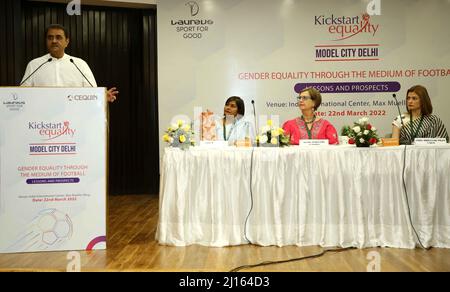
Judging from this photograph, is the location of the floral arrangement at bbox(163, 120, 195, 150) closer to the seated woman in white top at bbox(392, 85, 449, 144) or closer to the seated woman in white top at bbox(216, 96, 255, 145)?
the seated woman in white top at bbox(216, 96, 255, 145)

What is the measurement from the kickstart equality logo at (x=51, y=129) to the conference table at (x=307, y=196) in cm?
79

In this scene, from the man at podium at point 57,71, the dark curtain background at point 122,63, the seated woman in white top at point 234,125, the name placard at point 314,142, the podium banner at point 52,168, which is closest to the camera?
the podium banner at point 52,168

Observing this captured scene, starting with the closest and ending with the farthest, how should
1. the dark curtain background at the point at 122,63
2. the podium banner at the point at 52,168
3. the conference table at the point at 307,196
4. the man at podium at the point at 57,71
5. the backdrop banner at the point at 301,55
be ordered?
the podium banner at the point at 52,168 < the conference table at the point at 307,196 < the man at podium at the point at 57,71 < the backdrop banner at the point at 301,55 < the dark curtain background at the point at 122,63

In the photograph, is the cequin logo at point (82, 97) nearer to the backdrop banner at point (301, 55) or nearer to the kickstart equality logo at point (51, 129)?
the kickstart equality logo at point (51, 129)

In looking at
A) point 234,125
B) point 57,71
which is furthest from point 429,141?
point 57,71

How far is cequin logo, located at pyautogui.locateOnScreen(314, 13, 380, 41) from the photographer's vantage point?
5.80m

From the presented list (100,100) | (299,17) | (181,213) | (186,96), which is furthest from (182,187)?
(299,17)

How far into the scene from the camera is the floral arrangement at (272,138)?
12.0 ft

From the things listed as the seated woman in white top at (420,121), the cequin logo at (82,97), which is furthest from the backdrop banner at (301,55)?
the cequin logo at (82,97)

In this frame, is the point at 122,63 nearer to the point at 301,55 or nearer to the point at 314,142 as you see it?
the point at 301,55

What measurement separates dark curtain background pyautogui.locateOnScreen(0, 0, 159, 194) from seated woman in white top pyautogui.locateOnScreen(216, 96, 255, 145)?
2.33 metres

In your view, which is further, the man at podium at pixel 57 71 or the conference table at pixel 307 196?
the man at podium at pixel 57 71

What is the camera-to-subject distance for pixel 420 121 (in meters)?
3.94
